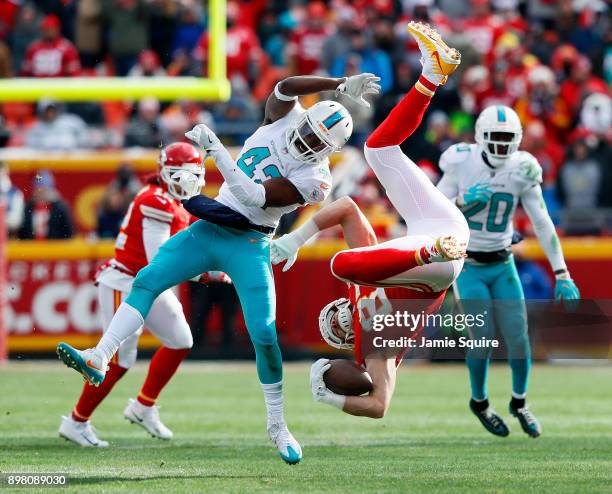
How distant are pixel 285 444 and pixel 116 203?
7325 millimetres

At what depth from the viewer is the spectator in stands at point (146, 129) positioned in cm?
1422

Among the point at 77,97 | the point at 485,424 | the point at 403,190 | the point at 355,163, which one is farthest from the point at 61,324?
the point at 403,190

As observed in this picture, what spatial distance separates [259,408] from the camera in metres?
9.52

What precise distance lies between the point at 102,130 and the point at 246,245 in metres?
8.05

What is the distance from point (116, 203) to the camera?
1333 centimetres

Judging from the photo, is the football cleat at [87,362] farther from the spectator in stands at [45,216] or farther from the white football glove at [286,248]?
the spectator in stands at [45,216]

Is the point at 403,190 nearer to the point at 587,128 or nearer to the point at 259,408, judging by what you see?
the point at 259,408

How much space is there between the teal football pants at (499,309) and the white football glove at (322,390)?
185 centimetres

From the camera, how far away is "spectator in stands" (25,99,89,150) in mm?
13984

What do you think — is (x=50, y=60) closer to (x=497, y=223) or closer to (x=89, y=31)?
(x=89, y=31)

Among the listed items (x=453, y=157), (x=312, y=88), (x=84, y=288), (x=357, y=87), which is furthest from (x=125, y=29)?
(x=357, y=87)

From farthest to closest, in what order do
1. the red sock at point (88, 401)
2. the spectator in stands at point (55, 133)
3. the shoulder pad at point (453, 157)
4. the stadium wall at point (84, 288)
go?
the spectator in stands at point (55, 133), the stadium wall at point (84, 288), the shoulder pad at point (453, 157), the red sock at point (88, 401)

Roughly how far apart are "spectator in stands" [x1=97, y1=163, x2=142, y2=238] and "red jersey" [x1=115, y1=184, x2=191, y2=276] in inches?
225

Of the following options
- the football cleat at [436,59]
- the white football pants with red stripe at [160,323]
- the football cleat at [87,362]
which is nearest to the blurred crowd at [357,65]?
the white football pants with red stripe at [160,323]
